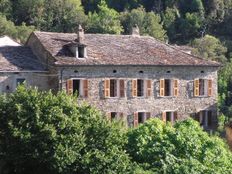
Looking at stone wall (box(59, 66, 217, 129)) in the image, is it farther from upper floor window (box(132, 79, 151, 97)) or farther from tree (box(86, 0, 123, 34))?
tree (box(86, 0, 123, 34))

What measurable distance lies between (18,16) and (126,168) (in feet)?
229

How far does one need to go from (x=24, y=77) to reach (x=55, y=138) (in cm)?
1165

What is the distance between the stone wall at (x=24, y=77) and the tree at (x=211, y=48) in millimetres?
42976

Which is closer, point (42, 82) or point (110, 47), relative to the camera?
point (42, 82)

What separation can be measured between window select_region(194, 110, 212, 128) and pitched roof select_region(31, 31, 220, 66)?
344 cm

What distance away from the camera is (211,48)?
8412 centimetres

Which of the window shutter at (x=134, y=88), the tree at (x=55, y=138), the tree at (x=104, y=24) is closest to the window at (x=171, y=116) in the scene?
the window shutter at (x=134, y=88)

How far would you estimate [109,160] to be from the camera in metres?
30.7

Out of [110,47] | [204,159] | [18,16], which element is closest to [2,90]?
[110,47]

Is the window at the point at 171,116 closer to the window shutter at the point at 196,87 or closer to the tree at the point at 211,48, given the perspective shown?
the window shutter at the point at 196,87

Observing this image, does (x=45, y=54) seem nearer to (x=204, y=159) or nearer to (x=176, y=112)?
(x=176, y=112)

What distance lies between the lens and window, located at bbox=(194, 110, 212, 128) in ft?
152

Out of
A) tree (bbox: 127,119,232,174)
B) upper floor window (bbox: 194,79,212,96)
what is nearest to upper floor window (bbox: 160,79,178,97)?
upper floor window (bbox: 194,79,212,96)

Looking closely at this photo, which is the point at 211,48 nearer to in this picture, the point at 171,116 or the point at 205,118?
the point at 205,118
